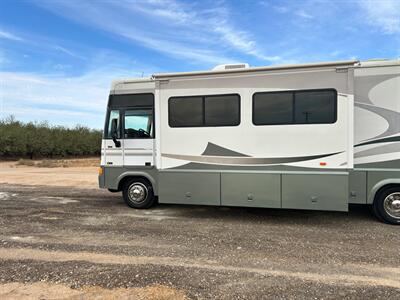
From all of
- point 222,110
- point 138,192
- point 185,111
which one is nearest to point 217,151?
point 222,110

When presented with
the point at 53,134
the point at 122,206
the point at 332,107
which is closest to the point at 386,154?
the point at 332,107

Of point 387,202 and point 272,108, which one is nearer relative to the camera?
point 387,202

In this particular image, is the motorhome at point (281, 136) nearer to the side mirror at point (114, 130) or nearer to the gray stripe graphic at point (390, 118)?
the gray stripe graphic at point (390, 118)

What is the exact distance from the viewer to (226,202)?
652 cm

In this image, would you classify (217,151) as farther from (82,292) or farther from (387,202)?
(82,292)

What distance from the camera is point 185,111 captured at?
6.79m

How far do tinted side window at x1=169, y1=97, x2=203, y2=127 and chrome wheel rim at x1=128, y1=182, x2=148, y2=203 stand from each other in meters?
1.71

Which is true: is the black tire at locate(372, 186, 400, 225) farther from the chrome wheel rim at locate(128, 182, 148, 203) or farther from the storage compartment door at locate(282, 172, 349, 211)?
the chrome wheel rim at locate(128, 182, 148, 203)

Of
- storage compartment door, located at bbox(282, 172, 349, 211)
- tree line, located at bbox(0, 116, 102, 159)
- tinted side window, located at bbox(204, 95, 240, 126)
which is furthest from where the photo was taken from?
tree line, located at bbox(0, 116, 102, 159)

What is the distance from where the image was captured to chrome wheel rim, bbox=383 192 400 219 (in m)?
6.06

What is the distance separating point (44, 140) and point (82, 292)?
29537 millimetres

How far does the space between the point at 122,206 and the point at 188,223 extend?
236 cm

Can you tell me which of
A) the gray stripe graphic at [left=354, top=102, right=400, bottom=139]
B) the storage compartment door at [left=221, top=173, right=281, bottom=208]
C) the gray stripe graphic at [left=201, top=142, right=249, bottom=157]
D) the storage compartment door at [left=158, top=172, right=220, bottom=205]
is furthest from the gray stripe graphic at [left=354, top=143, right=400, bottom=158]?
the storage compartment door at [left=158, top=172, right=220, bottom=205]

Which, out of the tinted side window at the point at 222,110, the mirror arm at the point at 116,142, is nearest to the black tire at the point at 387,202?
the tinted side window at the point at 222,110
